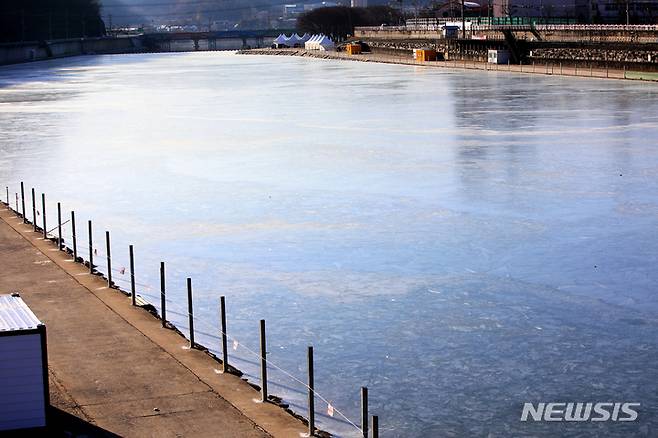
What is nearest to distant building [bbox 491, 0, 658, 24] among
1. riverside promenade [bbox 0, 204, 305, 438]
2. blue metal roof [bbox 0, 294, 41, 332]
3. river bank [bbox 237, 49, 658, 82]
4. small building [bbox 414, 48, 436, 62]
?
river bank [bbox 237, 49, 658, 82]

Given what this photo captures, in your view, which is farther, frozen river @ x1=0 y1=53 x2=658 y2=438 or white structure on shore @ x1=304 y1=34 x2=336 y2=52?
white structure on shore @ x1=304 y1=34 x2=336 y2=52

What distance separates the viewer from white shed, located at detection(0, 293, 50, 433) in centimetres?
1134

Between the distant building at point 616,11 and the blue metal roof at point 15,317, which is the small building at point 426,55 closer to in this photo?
the distant building at point 616,11

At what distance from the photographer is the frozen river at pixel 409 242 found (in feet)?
44.6

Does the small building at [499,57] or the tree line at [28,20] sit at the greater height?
the tree line at [28,20]

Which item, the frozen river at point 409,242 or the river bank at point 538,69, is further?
the river bank at point 538,69

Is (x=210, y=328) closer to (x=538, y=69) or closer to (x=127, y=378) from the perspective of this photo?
(x=127, y=378)

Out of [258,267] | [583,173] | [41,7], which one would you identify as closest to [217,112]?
[583,173]

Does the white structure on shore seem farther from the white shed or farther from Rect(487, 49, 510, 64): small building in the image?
the white shed

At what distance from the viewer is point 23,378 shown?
447 inches

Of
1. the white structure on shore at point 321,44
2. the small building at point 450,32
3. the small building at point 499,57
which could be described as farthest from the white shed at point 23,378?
the white structure on shore at point 321,44

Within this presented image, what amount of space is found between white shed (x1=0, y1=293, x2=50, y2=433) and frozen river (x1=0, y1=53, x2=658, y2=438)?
2894mm

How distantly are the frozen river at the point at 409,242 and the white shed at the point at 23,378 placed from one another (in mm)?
2894

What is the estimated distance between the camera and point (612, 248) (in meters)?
20.3
